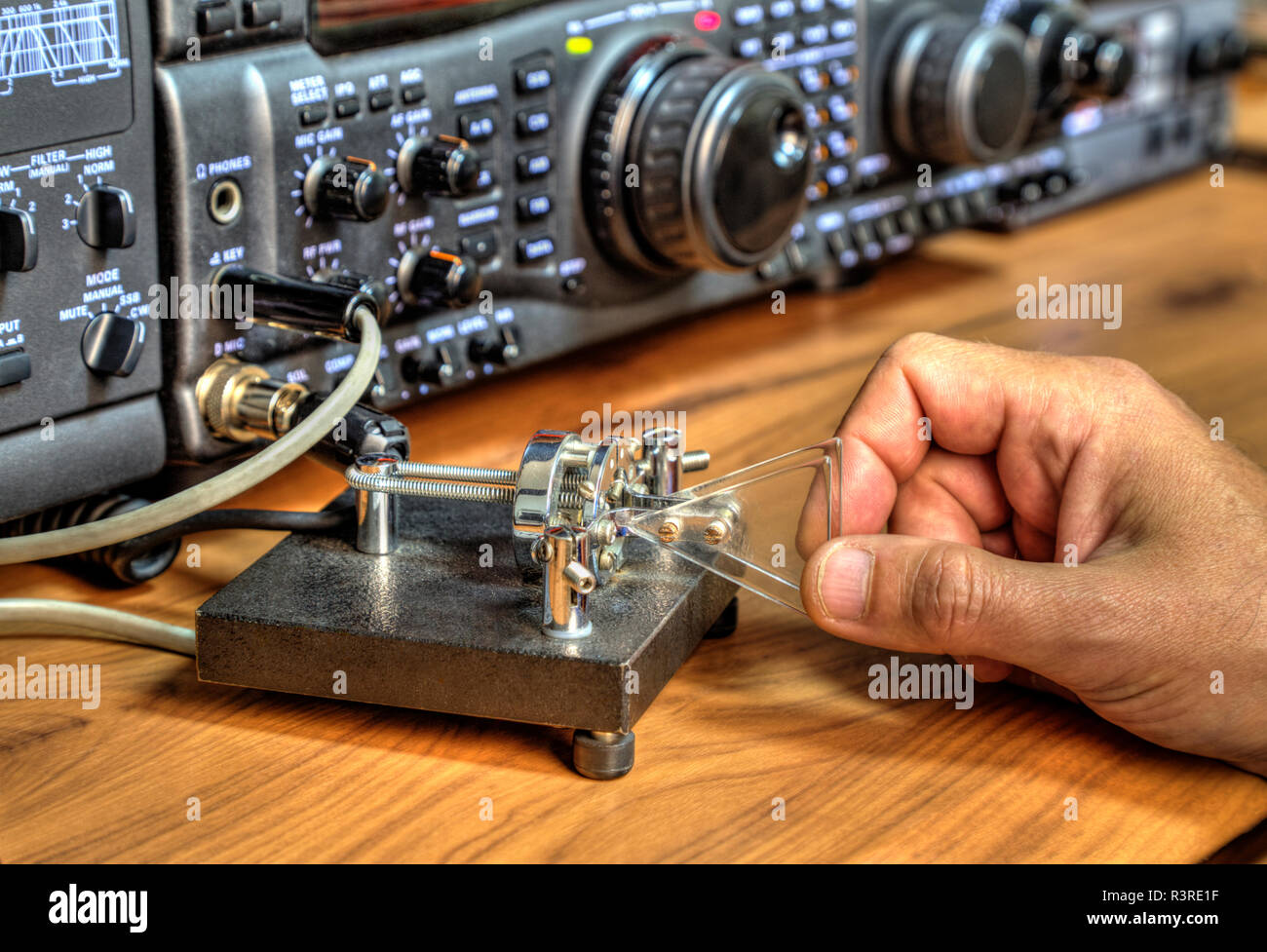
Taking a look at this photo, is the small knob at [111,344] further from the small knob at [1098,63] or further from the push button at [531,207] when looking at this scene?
the small knob at [1098,63]

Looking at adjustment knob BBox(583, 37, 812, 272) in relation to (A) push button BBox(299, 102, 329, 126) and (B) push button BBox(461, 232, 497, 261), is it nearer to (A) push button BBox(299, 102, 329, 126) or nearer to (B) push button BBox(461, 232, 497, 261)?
(B) push button BBox(461, 232, 497, 261)

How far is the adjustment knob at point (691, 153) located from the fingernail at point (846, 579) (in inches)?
12.6

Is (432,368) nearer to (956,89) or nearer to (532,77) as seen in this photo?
(532,77)

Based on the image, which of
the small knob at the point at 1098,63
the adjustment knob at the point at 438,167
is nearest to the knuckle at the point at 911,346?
the adjustment knob at the point at 438,167

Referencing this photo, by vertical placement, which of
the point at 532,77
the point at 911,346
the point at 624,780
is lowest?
the point at 624,780

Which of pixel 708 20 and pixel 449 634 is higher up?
pixel 708 20

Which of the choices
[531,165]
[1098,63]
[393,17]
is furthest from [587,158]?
[1098,63]

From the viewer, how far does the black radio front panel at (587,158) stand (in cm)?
71

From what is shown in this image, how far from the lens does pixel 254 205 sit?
2.32 ft

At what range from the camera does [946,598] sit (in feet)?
1.86

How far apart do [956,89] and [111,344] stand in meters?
0.61

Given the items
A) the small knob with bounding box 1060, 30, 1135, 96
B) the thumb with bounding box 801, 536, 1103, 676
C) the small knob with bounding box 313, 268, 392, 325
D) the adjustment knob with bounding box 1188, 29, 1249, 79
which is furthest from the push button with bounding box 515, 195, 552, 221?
the adjustment knob with bounding box 1188, 29, 1249, 79

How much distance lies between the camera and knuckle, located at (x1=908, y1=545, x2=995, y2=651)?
562mm

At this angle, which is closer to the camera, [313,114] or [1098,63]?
[313,114]
